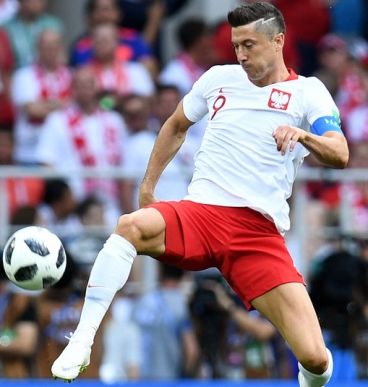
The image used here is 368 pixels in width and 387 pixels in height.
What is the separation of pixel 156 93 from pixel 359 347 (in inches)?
120

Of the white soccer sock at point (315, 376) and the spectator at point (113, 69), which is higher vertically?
the spectator at point (113, 69)

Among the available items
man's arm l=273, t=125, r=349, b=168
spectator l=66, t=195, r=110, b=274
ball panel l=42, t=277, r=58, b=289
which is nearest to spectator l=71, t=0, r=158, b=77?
spectator l=66, t=195, r=110, b=274

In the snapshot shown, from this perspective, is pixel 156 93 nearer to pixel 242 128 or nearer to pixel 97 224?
pixel 97 224

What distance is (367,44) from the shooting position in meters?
15.3

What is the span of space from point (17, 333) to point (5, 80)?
2.79m

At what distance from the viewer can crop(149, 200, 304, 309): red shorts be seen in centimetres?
823

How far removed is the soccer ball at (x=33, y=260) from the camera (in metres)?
8.30

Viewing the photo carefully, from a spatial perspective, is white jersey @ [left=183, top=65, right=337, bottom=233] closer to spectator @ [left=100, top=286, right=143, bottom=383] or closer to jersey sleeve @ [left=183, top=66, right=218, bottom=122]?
jersey sleeve @ [left=183, top=66, right=218, bottom=122]

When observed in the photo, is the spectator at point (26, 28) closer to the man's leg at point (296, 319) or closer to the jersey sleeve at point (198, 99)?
the jersey sleeve at point (198, 99)

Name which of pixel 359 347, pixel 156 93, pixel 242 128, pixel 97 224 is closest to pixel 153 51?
pixel 156 93

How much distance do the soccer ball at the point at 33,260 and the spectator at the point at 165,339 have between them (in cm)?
364

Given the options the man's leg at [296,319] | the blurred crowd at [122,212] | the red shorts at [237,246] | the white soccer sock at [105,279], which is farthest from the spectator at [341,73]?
the white soccer sock at [105,279]

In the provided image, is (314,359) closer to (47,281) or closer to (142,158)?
(47,281)

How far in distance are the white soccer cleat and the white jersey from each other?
1.17 metres
